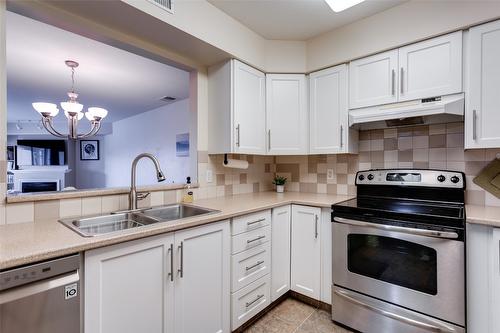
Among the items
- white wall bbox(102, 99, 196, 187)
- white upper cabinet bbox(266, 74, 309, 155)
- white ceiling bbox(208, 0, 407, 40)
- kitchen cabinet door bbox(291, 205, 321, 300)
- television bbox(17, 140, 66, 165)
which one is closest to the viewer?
white ceiling bbox(208, 0, 407, 40)

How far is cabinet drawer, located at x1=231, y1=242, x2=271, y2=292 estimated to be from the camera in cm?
165

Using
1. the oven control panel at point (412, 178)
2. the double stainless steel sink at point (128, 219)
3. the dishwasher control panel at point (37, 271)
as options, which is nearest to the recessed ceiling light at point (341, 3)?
the oven control panel at point (412, 178)

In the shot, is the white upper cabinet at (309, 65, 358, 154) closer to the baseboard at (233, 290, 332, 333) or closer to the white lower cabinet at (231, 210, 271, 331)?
the white lower cabinet at (231, 210, 271, 331)

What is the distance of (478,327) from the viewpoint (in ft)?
4.50

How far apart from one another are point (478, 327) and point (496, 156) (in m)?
1.10

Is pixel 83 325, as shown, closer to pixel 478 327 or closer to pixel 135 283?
pixel 135 283

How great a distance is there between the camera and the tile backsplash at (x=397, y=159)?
5.89ft

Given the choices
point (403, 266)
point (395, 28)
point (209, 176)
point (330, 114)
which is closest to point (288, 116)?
point (330, 114)

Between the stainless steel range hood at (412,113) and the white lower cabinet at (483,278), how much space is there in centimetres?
73

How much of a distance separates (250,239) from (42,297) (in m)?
1.14

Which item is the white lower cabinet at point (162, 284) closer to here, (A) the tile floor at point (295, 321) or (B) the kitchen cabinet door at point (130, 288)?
(B) the kitchen cabinet door at point (130, 288)

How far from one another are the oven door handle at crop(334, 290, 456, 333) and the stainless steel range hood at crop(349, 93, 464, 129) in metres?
1.28

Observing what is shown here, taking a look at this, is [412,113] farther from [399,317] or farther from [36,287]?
[36,287]

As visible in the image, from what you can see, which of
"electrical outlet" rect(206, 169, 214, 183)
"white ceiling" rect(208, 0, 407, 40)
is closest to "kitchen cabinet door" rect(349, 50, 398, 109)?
"white ceiling" rect(208, 0, 407, 40)
